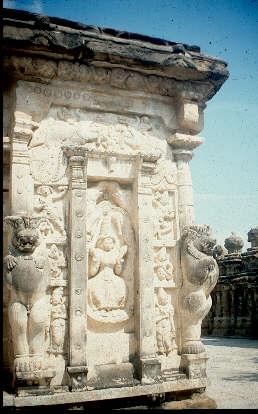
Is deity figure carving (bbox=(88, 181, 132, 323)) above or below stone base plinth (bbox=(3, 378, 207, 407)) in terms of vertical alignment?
above

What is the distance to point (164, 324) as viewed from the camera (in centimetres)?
553

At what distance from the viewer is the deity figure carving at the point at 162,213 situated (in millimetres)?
5758

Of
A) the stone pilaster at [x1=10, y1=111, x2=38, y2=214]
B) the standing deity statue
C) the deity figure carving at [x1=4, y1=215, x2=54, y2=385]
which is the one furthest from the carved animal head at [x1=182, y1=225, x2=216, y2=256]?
the stone pilaster at [x1=10, y1=111, x2=38, y2=214]

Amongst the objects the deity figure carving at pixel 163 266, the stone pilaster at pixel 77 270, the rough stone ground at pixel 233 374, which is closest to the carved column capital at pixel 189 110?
the stone pilaster at pixel 77 270

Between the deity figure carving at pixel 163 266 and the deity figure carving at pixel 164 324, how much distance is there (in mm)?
194

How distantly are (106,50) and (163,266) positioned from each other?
9.55ft

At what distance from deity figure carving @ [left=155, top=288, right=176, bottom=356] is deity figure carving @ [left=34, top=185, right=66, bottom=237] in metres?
1.58

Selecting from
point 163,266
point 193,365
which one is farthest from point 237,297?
point 163,266

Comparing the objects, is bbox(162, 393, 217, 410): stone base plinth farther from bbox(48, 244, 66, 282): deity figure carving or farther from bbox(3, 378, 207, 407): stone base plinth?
bbox(48, 244, 66, 282): deity figure carving

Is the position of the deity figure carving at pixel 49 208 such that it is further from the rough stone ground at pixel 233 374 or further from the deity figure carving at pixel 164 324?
the rough stone ground at pixel 233 374

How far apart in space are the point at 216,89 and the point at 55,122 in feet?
8.00

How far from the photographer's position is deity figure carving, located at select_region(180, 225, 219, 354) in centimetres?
549

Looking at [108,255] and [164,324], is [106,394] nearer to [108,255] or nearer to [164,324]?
[164,324]

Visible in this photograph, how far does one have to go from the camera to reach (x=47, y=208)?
518cm
